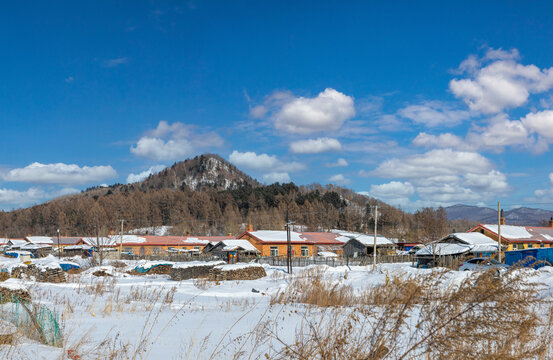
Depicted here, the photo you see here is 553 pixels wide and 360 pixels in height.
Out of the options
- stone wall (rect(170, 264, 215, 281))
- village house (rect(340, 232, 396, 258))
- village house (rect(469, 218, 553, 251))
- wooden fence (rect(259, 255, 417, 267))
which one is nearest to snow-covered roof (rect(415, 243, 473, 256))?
wooden fence (rect(259, 255, 417, 267))

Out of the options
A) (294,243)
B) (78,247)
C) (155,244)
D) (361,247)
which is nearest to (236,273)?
(361,247)

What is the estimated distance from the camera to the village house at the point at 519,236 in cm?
5331

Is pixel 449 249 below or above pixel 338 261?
above

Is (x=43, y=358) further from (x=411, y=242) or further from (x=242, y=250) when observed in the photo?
(x=411, y=242)

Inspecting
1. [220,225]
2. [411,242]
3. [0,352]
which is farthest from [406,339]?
[220,225]

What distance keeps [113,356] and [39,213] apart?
164 meters

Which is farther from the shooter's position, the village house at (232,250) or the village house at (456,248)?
the village house at (232,250)

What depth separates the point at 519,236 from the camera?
54.7 metres

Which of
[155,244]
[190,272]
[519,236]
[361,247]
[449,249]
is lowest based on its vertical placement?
[155,244]

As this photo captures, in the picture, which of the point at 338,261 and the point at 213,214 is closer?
the point at 338,261

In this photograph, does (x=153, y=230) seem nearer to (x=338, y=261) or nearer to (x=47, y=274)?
(x=338, y=261)

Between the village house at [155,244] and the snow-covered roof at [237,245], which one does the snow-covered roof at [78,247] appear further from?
the snow-covered roof at [237,245]

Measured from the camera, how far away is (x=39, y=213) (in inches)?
5768

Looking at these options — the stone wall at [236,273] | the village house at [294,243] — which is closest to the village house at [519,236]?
the village house at [294,243]
